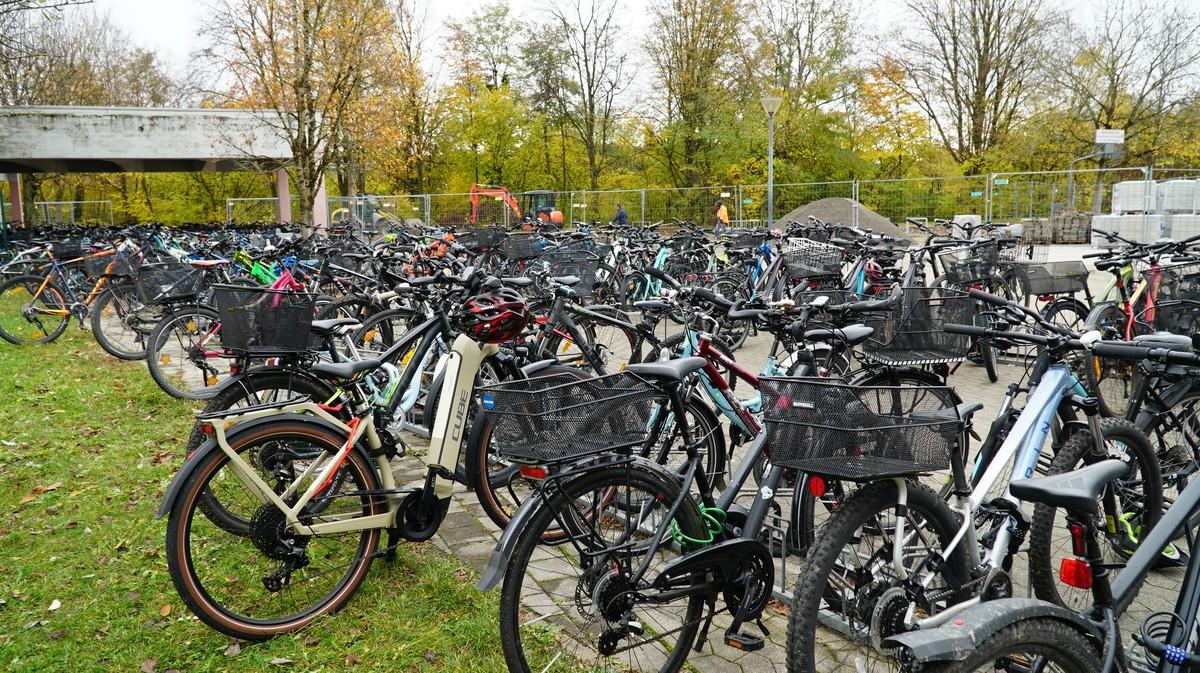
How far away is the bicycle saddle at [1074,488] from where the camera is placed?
167 centimetres

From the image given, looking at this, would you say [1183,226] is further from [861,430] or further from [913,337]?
[861,430]

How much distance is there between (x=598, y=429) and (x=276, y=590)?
1.48m

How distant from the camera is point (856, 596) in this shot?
2455 mm

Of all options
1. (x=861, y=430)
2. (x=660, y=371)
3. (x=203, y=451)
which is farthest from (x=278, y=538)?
(x=861, y=430)

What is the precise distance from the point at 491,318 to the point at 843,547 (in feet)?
6.11

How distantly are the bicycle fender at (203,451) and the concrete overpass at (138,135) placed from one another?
1656cm

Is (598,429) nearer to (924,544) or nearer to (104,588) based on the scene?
(924,544)

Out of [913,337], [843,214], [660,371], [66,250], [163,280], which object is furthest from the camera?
[843,214]

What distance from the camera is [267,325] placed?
4141mm

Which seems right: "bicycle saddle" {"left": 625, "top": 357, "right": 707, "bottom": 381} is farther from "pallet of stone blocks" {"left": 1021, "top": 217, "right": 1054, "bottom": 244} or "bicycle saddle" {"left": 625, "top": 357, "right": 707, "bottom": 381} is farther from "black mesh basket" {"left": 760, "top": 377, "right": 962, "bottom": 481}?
"pallet of stone blocks" {"left": 1021, "top": 217, "right": 1054, "bottom": 244}

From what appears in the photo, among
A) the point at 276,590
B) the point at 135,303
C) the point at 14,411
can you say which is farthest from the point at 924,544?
the point at 135,303

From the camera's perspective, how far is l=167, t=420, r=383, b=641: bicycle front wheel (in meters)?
2.90

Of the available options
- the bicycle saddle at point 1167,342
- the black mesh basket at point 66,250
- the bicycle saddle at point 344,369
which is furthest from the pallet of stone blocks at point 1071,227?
the bicycle saddle at point 344,369

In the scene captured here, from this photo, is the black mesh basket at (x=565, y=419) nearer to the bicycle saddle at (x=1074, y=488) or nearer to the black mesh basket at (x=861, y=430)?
the black mesh basket at (x=861, y=430)
